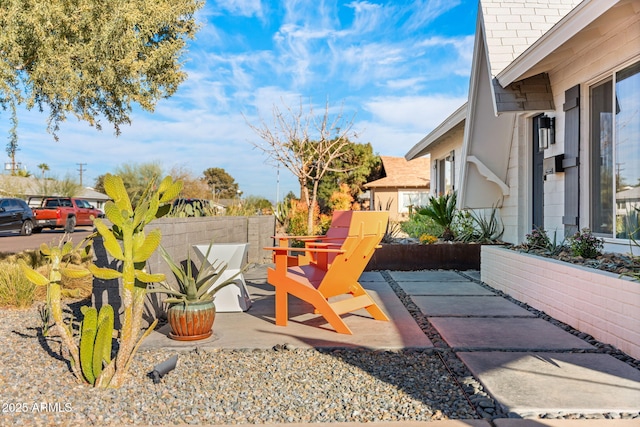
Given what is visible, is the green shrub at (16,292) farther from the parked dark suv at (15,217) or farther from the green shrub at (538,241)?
the parked dark suv at (15,217)

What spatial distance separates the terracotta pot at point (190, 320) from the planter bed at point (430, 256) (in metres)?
4.93

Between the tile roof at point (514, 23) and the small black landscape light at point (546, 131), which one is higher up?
the tile roof at point (514, 23)

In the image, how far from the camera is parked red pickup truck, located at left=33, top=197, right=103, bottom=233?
21.4 meters

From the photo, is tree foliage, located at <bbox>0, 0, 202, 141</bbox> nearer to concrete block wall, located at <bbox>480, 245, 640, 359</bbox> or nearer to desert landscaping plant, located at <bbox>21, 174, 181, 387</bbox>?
desert landscaping plant, located at <bbox>21, 174, 181, 387</bbox>

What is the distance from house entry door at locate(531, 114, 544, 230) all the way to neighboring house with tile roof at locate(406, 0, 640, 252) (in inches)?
0.7

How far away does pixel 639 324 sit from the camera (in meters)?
3.48

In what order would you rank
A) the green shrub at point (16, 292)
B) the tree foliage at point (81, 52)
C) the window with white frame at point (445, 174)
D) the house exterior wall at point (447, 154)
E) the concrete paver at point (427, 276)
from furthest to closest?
the window with white frame at point (445, 174), the house exterior wall at point (447, 154), the concrete paver at point (427, 276), the tree foliage at point (81, 52), the green shrub at point (16, 292)

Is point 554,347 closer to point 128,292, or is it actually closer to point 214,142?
point 128,292

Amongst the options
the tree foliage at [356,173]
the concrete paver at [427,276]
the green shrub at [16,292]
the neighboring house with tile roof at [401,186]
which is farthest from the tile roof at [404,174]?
the green shrub at [16,292]

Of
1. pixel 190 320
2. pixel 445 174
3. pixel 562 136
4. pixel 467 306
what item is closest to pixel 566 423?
pixel 190 320

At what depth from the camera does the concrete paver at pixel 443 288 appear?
6227 mm

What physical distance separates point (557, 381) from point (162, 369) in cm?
256

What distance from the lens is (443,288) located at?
6543 mm

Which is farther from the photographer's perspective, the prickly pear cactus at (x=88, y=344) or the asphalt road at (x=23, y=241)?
the asphalt road at (x=23, y=241)
